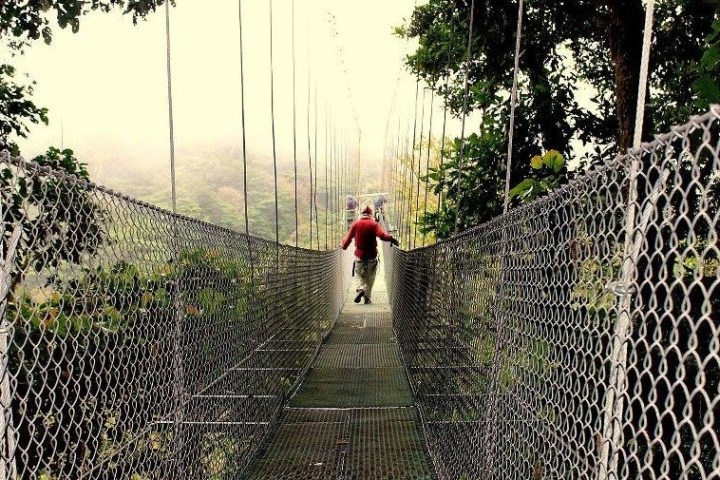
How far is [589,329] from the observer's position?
3.50 ft

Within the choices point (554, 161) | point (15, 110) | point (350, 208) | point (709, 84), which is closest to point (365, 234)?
point (15, 110)

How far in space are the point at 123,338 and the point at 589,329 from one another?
868 millimetres

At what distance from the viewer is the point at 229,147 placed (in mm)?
19875

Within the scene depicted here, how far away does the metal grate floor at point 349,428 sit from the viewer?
8.42ft

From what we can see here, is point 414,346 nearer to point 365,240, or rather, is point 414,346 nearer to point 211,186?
point 365,240

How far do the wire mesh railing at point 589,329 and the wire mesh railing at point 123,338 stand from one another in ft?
2.51

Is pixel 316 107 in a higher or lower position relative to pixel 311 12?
lower

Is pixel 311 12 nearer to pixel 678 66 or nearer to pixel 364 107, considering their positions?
pixel 678 66

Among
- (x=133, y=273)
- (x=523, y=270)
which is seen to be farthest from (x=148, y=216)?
(x=523, y=270)

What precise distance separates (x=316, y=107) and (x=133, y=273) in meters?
9.00

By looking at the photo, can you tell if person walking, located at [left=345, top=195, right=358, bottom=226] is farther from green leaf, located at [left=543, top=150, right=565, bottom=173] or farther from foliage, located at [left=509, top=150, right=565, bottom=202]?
green leaf, located at [left=543, top=150, right=565, bottom=173]

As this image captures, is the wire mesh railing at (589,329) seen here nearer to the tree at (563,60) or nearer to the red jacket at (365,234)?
the tree at (563,60)

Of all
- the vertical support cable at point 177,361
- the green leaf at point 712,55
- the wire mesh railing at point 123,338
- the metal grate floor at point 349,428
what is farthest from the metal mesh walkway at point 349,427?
the green leaf at point 712,55

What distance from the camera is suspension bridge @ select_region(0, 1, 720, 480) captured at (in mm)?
861
